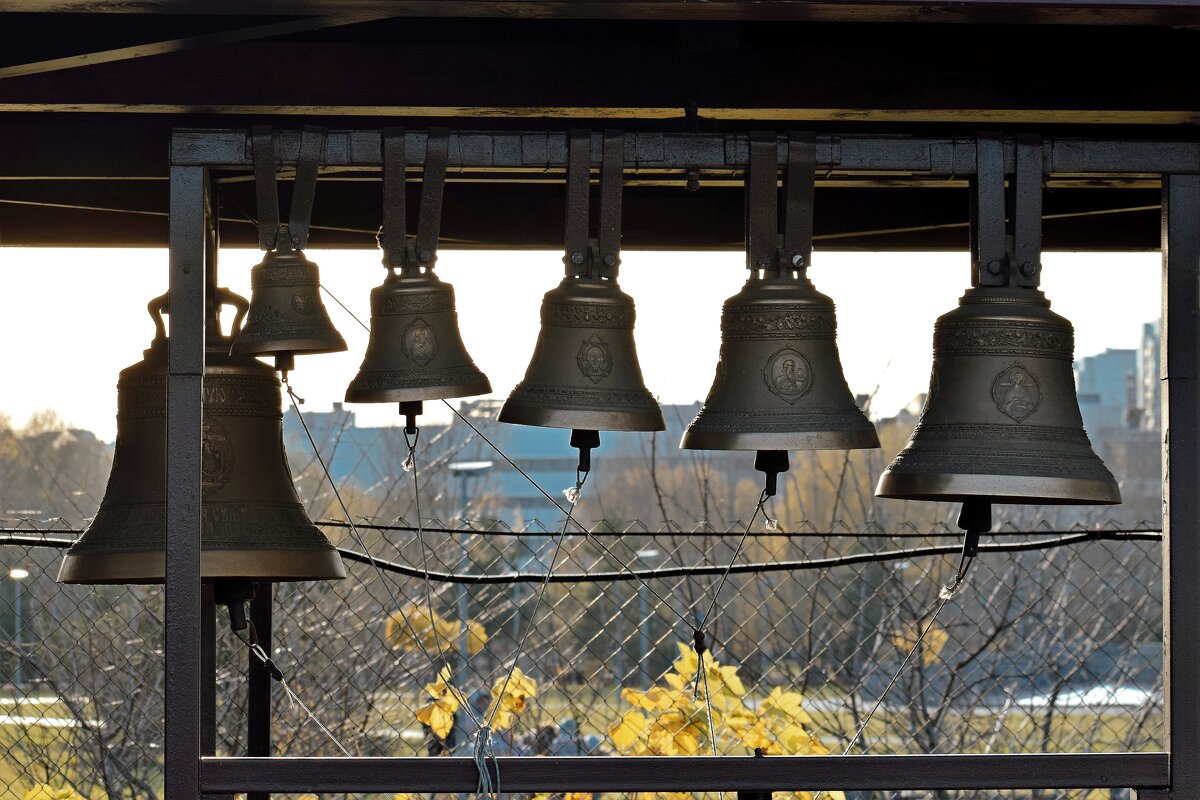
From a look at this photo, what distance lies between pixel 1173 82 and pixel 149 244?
2582 millimetres

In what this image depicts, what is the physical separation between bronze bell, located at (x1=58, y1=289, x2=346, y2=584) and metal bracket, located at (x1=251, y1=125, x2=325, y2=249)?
540 millimetres

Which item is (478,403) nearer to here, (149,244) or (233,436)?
(149,244)

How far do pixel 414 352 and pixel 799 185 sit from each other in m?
0.75

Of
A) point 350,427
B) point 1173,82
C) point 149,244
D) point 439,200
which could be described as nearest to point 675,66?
point 439,200

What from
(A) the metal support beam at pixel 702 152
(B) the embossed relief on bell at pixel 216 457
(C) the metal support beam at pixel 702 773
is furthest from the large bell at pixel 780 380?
(B) the embossed relief on bell at pixel 216 457

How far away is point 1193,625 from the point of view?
2.39 meters

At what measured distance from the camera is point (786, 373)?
2.51 meters

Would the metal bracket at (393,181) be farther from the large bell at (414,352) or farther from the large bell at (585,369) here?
the large bell at (585,369)

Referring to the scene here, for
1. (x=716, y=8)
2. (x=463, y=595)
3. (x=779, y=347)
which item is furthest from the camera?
(x=463, y=595)

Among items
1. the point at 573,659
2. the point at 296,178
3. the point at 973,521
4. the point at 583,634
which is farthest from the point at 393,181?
the point at 583,634

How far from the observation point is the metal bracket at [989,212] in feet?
8.02

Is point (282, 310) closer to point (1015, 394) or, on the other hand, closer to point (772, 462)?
point (772, 462)

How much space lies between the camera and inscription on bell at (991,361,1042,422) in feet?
8.14

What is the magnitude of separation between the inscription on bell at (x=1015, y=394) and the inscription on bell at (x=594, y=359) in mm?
690
